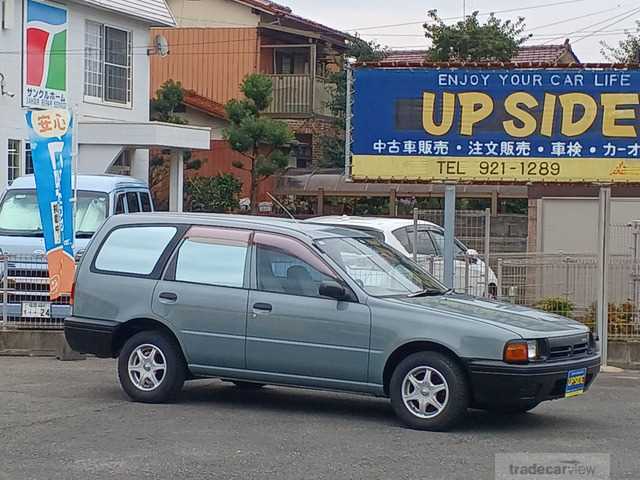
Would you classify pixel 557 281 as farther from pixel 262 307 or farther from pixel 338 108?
pixel 338 108

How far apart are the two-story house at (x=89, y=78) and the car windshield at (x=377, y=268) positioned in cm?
1335

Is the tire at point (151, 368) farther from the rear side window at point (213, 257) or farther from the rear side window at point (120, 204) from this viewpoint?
the rear side window at point (120, 204)

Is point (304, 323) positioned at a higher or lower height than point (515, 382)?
higher

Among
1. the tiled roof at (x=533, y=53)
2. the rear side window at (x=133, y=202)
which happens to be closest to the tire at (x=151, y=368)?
the rear side window at (x=133, y=202)

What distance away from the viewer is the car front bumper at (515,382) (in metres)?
8.95

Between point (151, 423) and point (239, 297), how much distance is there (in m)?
1.34

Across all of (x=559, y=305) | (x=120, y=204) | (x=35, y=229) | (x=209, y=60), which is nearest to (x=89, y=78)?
(x=120, y=204)

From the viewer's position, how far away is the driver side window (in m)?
9.79

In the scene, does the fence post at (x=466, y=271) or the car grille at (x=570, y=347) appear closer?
the car grille at (x=570, y=347)

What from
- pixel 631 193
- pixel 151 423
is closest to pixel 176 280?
pixel 151 423

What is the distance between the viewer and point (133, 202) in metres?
17.3

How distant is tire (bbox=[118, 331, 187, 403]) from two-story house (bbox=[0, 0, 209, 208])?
13024 mm

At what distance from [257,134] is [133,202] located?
1325cm

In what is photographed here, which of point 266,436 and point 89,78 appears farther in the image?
point 89,78
